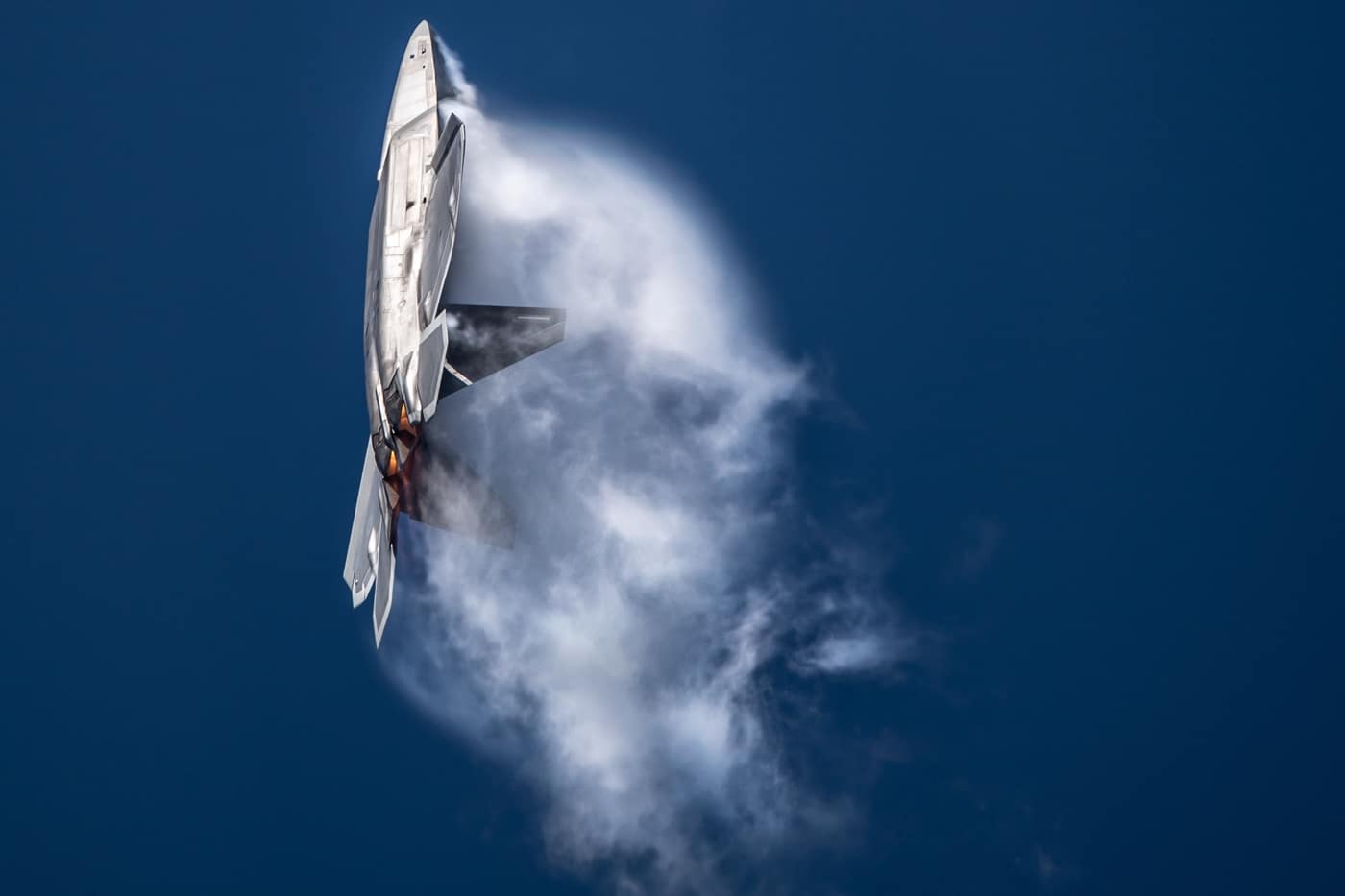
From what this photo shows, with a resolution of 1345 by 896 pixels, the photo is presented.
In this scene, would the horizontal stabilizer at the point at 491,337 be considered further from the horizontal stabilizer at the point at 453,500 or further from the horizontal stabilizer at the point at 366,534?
the horizontal stabilizer at the point at 366,534

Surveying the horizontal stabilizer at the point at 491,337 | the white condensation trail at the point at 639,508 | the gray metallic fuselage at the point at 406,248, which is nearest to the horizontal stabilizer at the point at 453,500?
the white condensation trail at the point at 639,508

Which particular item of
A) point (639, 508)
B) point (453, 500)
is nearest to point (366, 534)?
point (453, 500)

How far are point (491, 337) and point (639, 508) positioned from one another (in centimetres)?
366

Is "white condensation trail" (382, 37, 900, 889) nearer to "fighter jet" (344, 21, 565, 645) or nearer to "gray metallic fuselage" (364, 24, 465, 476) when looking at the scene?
"fighter jet" (344, 21, 565, 645)

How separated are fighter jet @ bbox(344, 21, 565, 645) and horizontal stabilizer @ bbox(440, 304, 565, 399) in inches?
0.5

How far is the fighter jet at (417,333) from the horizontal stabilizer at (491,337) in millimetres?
13

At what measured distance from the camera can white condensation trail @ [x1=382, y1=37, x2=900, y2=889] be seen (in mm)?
16719

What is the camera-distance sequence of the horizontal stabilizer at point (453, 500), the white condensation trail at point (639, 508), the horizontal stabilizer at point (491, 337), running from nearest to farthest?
the horizontal stabilizer at point (491, 337)
the horizontal stabilizer at point (453, 500)
the white condensation trail at point (639, 508)

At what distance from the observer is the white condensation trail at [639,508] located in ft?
54.9

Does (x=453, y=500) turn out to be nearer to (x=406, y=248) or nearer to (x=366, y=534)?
(x=366, y=534)

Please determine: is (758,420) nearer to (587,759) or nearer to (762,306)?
(762,306)

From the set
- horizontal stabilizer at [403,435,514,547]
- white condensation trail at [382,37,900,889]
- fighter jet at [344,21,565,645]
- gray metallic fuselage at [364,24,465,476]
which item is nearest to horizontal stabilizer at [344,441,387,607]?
fighter jet at [344,21,565,645]

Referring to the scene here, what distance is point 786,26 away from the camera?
17219 millimetres

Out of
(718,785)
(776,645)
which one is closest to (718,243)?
(776,645)
